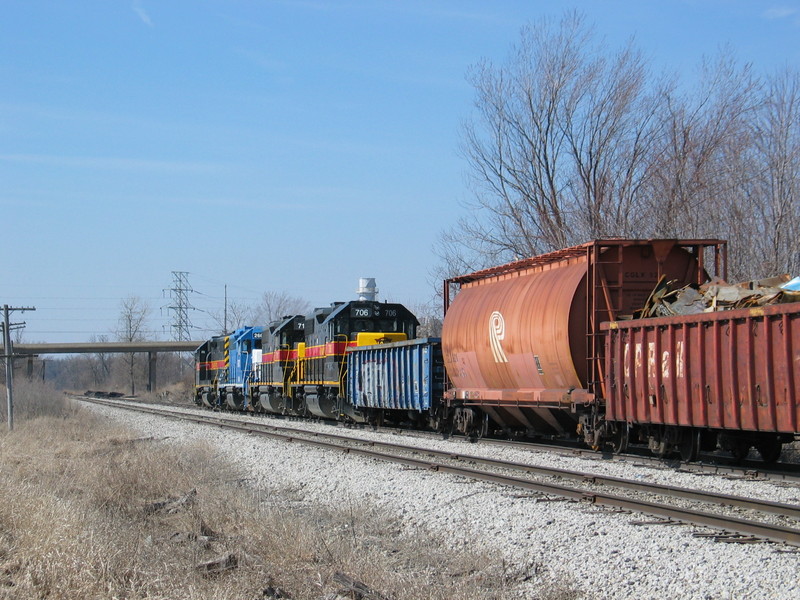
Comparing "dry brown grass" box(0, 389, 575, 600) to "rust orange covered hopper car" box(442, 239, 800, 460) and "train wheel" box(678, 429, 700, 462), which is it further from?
"train wheel" box(678, 429, 700, 462)

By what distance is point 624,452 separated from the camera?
1535 cm

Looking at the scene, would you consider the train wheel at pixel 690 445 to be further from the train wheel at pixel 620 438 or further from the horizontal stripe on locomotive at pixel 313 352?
the horizontal stripe on locomotive at pixel 313 352

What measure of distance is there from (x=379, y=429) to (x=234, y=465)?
29.2 feet

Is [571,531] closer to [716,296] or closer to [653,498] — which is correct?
[653,498]

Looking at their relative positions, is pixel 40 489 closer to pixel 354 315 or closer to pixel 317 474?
pixel 317 474

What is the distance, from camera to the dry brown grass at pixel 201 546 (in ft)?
21.6

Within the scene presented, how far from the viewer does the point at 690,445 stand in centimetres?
1369

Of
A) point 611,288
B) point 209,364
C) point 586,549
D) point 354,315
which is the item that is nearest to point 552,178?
point 354,315

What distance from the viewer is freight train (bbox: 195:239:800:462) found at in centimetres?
1160

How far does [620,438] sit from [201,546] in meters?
8.83

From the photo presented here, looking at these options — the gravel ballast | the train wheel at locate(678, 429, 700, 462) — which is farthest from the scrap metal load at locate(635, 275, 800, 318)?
the gravel ballast

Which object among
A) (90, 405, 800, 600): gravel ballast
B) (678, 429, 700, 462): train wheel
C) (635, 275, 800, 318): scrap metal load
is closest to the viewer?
(90, 405, 800, 600): gravel ballast

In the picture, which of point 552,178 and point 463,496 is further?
point 552,178

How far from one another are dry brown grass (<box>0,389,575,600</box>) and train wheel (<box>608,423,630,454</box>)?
226 inches
